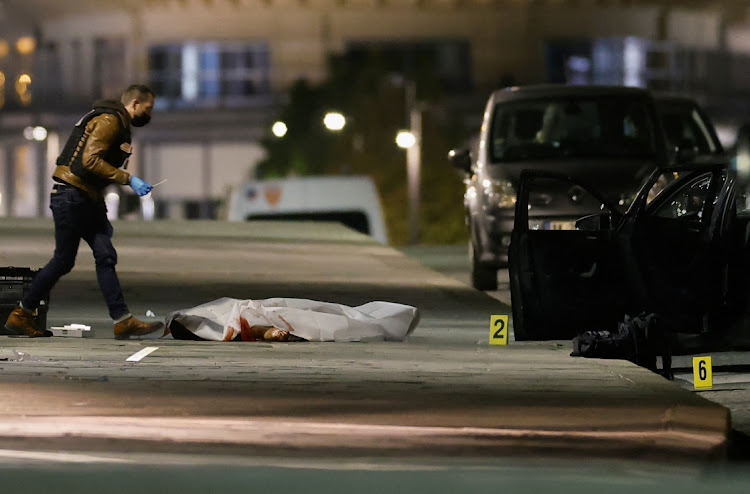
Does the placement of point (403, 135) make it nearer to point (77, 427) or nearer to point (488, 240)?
point (488, 240)

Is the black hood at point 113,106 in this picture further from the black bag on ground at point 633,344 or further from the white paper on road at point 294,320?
the black bag on ground at point 633,344

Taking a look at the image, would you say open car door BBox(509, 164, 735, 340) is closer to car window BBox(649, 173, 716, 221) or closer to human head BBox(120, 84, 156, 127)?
car window BBox(649, 173, 716, 221)

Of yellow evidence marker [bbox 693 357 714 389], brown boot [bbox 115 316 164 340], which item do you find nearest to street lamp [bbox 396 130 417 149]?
brown boot [bbox 115 316 164 340]

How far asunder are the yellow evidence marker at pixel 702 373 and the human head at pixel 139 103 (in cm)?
375

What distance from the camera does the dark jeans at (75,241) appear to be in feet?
42.4

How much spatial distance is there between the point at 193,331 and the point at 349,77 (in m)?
66.4

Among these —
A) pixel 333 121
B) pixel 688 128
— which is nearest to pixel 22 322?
pixel 688 128

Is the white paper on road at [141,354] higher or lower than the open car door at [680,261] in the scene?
lower

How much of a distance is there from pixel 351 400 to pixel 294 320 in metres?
3.24

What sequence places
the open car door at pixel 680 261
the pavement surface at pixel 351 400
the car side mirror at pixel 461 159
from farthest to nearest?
1. the car side mirror at pixel 461 159
2. the open car door at pixel 680 261
3. the pavement surface at pixel 351 400

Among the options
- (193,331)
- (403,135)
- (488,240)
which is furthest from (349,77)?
(193,331)

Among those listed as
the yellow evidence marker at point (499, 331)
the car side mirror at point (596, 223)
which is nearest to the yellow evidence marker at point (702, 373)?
the car side mirror at point (596, 223)

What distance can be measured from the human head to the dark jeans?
0.59 metres

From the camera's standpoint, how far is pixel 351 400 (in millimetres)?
10000
